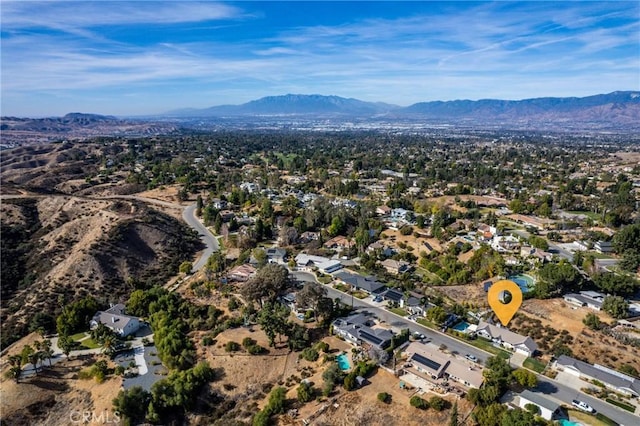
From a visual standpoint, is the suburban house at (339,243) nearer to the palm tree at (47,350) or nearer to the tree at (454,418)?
the tree at (454,418)

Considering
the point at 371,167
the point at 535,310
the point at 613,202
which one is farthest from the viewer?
the point at 371,167

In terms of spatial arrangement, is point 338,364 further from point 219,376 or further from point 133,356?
point 133,356

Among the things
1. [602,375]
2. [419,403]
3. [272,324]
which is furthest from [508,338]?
[272,324]

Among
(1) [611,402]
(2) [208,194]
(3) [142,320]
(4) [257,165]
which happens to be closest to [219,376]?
(3) [142,320]

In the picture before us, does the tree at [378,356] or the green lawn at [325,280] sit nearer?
the tree at [378,356]

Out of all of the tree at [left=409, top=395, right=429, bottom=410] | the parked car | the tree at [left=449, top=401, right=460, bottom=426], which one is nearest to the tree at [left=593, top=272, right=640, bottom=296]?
the parked car

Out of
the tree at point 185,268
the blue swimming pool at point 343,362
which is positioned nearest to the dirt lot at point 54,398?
the blue swimming pool at point 343,362

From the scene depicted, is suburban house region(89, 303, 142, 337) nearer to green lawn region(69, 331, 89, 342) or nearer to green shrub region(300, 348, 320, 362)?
green lawn region(69, 331, 89, 342)
